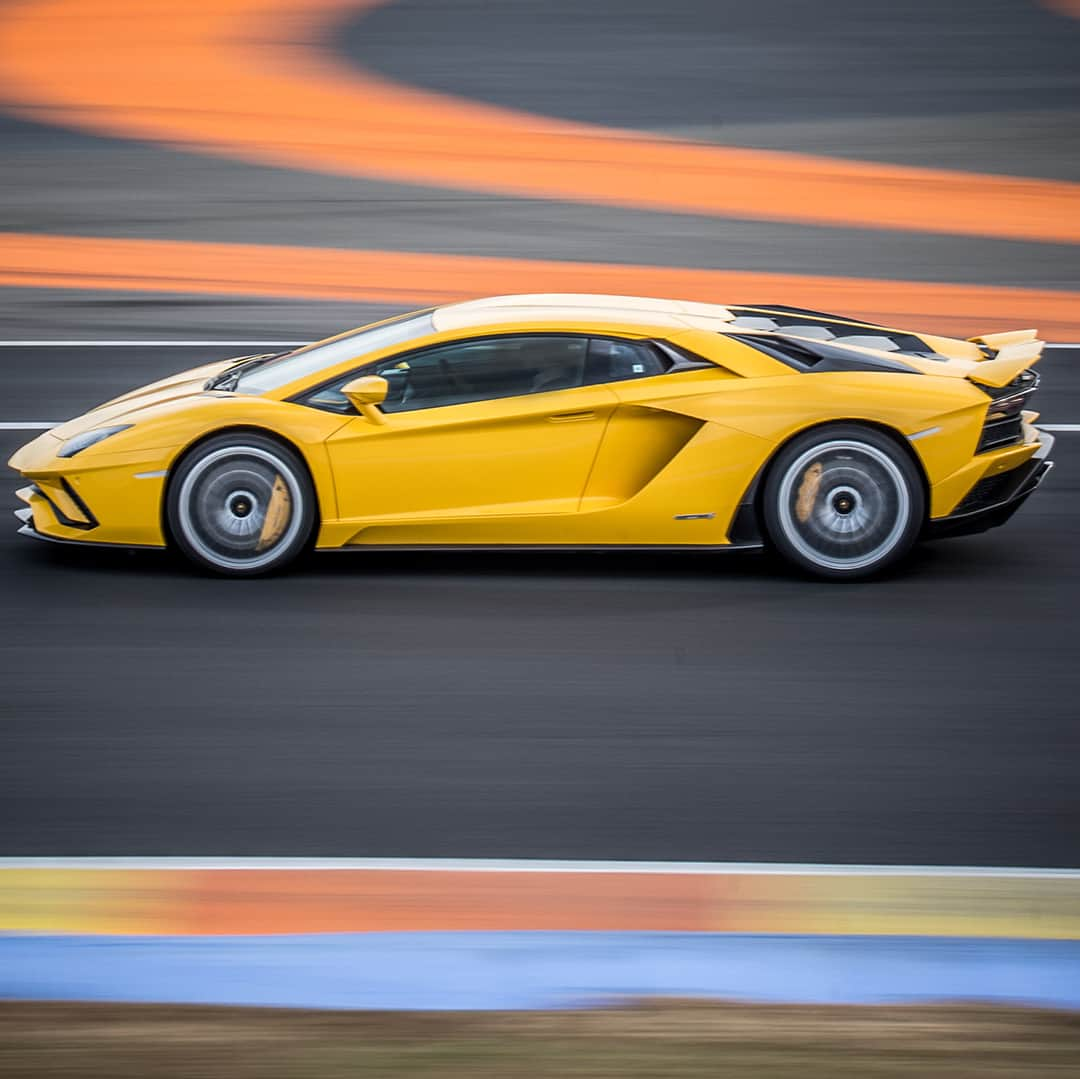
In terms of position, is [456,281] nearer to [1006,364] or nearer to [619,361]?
[619,361]

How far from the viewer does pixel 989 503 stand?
282 inches

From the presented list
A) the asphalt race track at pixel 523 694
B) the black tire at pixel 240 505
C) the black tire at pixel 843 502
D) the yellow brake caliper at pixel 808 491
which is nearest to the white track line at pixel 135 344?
the asphalt race track at pixel 523 694

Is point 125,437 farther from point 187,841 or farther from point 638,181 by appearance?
point 638,181

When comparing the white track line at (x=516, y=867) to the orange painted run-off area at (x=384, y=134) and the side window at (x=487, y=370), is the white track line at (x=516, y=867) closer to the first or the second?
the side window at (x=487, y=370)

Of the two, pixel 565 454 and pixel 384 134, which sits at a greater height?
pixel 384 134

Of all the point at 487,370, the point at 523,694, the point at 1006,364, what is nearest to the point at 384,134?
the point at 487,370

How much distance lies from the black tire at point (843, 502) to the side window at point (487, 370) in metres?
0.95

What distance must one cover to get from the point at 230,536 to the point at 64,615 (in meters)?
0.75

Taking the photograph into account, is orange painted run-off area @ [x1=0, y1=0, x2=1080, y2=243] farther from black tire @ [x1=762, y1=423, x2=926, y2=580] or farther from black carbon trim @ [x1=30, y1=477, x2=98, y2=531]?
black carbon trim @ [x1=30, y1=477, x2=98, y2=531]

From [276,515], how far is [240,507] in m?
0.15

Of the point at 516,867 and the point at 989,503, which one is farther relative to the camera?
the point at 989,503

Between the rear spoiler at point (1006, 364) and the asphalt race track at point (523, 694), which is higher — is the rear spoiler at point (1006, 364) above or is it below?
above

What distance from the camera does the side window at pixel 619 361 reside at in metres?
7.08

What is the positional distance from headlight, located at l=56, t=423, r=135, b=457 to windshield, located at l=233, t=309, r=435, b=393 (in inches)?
20.4
